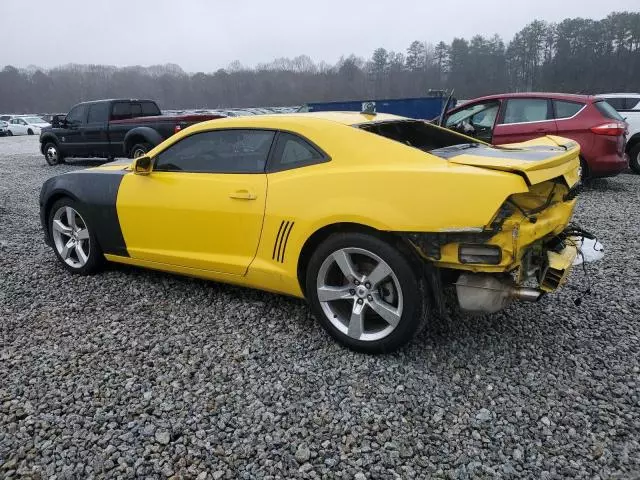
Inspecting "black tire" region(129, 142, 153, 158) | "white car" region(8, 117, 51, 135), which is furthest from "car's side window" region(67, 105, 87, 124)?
"white car" region(8, 117, 51, 135)

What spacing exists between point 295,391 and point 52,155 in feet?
43.3

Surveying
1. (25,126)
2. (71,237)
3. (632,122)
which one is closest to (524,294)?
(71,237)

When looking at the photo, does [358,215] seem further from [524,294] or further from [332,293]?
[524,294]

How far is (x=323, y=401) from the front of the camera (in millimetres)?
2559

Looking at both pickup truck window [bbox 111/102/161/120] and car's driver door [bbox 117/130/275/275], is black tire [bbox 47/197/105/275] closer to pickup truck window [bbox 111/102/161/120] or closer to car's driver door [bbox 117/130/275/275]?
car's driver door [bbox 117/130/275/275]

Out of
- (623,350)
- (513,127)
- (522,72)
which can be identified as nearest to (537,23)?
(522,72)

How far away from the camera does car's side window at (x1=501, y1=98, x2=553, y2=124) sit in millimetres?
7641

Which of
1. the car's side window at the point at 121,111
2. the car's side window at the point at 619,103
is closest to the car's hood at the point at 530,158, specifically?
the car's side window at the point at 619,103

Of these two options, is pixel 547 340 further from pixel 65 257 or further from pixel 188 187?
pixel 65 257

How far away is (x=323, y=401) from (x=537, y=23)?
2277 inches

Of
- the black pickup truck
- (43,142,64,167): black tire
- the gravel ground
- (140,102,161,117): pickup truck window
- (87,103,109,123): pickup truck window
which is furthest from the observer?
(43,142,64,167): black tire

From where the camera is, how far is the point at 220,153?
11.7ft

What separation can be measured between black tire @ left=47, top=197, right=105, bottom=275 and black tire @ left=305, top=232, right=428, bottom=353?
83.0 inches

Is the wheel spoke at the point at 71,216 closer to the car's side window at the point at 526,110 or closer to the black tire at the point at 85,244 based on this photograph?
the black tire at the point at 85,244
